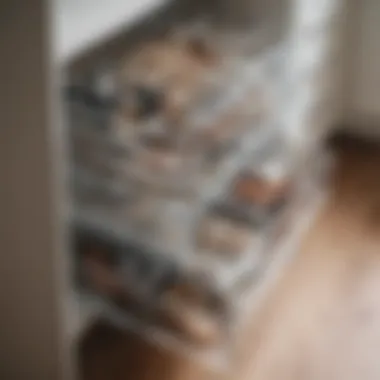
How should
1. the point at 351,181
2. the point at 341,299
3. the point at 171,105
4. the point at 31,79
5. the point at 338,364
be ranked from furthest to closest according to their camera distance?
the point at 351,181
the point at 341,299
the point at 338,364
the point at 171,105
the point at 31,79

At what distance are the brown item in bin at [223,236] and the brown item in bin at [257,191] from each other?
0.09 m

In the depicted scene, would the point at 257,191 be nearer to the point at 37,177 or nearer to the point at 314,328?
the point at 314,328

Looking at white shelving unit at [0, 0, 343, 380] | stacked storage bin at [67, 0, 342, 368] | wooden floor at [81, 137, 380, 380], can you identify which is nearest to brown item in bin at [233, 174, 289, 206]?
stacked storage bin at [67, 0, 342, 368]

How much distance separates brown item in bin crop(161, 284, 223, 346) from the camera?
1823 mm

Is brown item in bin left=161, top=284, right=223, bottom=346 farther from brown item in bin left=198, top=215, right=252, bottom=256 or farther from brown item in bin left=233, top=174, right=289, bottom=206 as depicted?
brown item in bin left=233, top=174, right=289, bottom=206

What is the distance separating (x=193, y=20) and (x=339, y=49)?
2.57ft

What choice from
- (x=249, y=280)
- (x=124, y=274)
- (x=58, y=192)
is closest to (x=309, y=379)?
(x=249, y=280)

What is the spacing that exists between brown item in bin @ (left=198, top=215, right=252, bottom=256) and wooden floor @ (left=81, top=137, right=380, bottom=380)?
0.20 metres

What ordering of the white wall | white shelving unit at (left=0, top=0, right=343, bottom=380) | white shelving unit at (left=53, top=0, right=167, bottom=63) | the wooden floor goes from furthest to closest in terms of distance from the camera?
the white wall
the wooden floor
white shelving unit at (left=53, top=0, right=167, bottom=63)
white shelving unit at (left=0, top=0, right=343, bottom=380)

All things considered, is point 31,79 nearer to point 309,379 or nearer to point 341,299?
point 309,379

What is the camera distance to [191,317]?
1.83 metres

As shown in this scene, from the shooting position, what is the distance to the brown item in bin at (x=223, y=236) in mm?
1933

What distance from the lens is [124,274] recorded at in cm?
181

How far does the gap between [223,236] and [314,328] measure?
310mm
